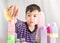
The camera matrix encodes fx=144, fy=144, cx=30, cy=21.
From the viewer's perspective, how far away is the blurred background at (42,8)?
1.06 m

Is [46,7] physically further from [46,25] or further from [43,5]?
[46,25]

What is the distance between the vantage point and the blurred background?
1.06 metres

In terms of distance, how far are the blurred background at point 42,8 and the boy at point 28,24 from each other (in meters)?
0.03

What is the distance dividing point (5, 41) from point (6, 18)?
17 cm

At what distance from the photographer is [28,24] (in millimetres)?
1091

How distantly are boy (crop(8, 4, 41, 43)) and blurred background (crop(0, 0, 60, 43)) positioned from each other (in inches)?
1.3

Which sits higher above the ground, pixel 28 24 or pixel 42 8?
pixel 42 8

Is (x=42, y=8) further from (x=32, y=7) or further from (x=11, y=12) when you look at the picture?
(x=11, y=12)

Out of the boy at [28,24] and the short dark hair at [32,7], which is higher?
the short dark hair at [32,7]

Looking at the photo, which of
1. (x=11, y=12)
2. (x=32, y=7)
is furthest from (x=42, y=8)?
(x=11, y=12)

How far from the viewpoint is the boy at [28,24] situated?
3.51ft

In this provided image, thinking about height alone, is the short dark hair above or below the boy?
above

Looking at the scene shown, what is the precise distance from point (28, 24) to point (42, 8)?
0.53 feet

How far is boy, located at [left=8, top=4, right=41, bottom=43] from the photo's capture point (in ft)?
3.51
